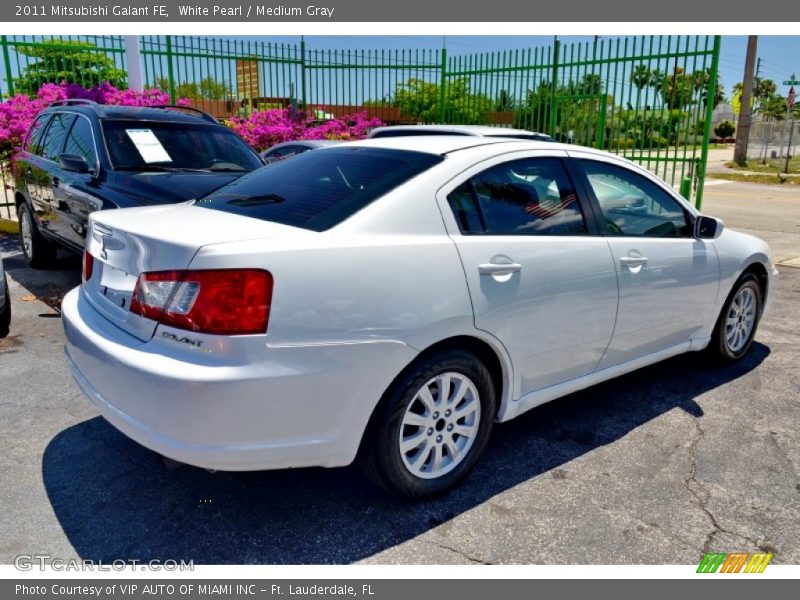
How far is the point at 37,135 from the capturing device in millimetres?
7426

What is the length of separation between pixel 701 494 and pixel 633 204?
1.67 metres

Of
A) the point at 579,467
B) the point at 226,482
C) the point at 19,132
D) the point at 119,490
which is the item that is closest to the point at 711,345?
the point at 579,467

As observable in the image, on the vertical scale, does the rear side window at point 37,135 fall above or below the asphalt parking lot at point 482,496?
above

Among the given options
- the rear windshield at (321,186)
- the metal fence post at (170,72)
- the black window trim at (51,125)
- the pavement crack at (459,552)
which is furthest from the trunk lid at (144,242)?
the metal fence post at (170,72)

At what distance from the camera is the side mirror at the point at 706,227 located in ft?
13.8

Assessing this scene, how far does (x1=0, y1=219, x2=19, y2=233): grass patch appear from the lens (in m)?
9.91

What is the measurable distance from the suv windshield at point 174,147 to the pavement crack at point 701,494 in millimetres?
4651

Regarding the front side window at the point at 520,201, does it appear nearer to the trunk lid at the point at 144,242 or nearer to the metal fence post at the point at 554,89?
the trunk lid at the point at 144,242

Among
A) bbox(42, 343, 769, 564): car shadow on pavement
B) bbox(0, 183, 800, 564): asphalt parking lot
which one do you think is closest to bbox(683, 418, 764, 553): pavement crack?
bbox(0, 183, 800, 564): asphalt parking lot

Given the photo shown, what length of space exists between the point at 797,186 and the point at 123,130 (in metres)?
23.3

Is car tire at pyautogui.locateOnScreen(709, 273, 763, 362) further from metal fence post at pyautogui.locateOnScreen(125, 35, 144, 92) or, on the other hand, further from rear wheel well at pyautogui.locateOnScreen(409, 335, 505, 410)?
metal fence post at pyautogui.locateOnScreen(125, 35, 144, 92)

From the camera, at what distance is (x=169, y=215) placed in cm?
311

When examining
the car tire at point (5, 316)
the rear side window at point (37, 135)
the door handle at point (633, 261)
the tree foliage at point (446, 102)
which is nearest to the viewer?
the door handle at point (633, 261)

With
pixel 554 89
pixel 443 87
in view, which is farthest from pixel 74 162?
pixel 443 87
